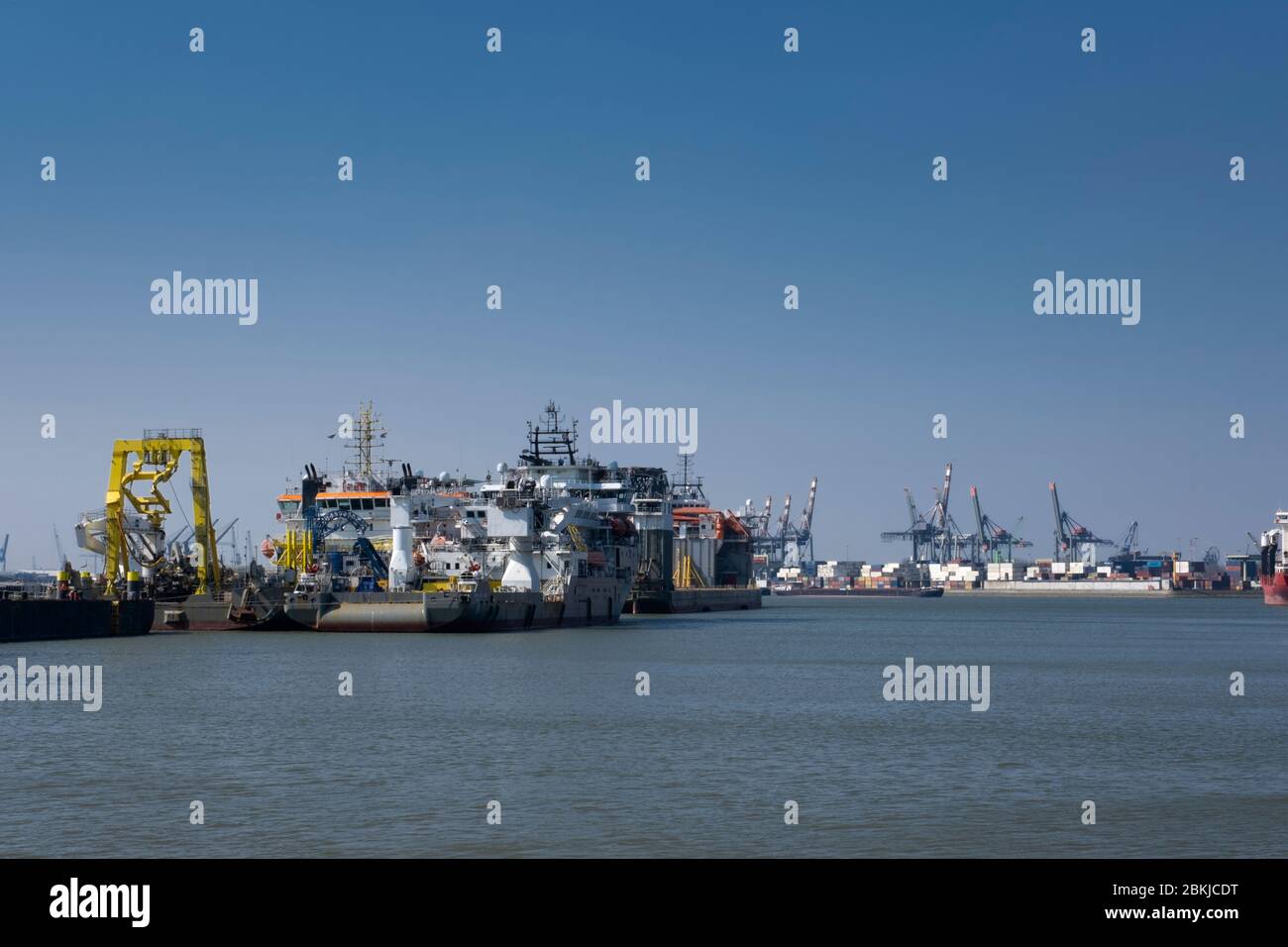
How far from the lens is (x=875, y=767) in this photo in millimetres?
35094

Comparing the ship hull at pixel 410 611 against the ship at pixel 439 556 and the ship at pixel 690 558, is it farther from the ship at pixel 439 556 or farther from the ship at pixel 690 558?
the ship at pixel 690 558

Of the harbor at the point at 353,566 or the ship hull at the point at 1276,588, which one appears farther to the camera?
the ship hull at the point at 1276,588

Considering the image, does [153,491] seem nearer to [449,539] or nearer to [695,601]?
[449,539]

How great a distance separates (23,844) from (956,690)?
39.9 metres

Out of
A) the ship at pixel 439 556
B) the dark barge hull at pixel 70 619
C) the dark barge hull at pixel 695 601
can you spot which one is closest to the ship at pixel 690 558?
the dark barge hull at pixel 695 601

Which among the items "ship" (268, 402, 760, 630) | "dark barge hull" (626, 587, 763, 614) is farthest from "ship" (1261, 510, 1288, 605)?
"ship" (268, 402, 760, 630)

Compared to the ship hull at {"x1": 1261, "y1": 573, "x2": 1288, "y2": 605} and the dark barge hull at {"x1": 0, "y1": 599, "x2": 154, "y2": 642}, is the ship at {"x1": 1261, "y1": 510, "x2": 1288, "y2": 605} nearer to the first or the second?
the ship hull at {"x1": 1261, "y1": 573, "x2": 1288, "y2": 605}

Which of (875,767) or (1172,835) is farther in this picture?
(875,767)

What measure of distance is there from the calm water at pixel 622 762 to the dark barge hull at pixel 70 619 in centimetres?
1190

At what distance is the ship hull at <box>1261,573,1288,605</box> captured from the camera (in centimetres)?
18475

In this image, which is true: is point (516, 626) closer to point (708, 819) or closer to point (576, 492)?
point (576, 492)

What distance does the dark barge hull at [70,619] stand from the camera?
79812mm
